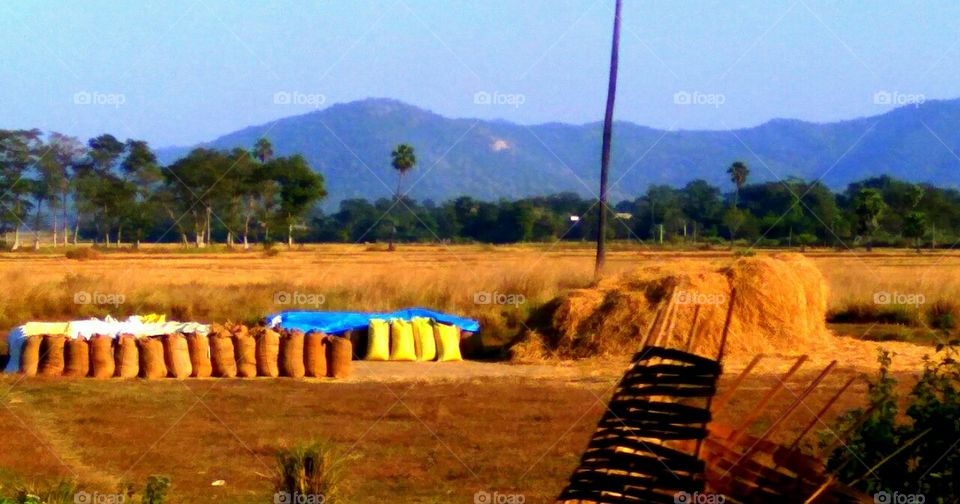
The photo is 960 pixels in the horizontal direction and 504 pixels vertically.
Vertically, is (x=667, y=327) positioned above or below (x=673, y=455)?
above

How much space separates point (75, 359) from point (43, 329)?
1483 mm

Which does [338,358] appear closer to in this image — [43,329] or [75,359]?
[75,359]

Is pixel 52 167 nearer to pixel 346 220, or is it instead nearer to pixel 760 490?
pixel 346 220

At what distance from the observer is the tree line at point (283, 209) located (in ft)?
187

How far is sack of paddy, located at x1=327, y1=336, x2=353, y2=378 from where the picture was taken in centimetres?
1639

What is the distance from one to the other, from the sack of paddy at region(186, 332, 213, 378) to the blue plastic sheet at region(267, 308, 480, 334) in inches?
90.0

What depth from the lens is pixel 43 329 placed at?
55.0 feet

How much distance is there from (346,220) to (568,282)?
70.8 meters

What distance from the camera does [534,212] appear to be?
86.3 m

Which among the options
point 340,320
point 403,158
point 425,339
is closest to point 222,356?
point 340,320

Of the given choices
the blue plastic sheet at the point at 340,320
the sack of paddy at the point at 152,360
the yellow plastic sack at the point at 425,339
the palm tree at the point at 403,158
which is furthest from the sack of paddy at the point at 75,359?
the palm tree at the point at 403,158

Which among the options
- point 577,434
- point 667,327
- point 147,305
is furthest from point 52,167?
point 667,327

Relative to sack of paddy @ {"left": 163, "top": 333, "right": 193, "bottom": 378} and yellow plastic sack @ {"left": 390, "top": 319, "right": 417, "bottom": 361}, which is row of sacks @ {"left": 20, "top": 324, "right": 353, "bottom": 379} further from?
yellow plastic sack @ {"left": 390, "top": 319, "right": 417, "bottom": 361}

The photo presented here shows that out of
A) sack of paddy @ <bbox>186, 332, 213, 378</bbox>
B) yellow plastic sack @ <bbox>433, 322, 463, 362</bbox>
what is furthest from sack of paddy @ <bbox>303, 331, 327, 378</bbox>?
yellow plastic sack @ <bbox>433, 322, 463, 362</bbox>
